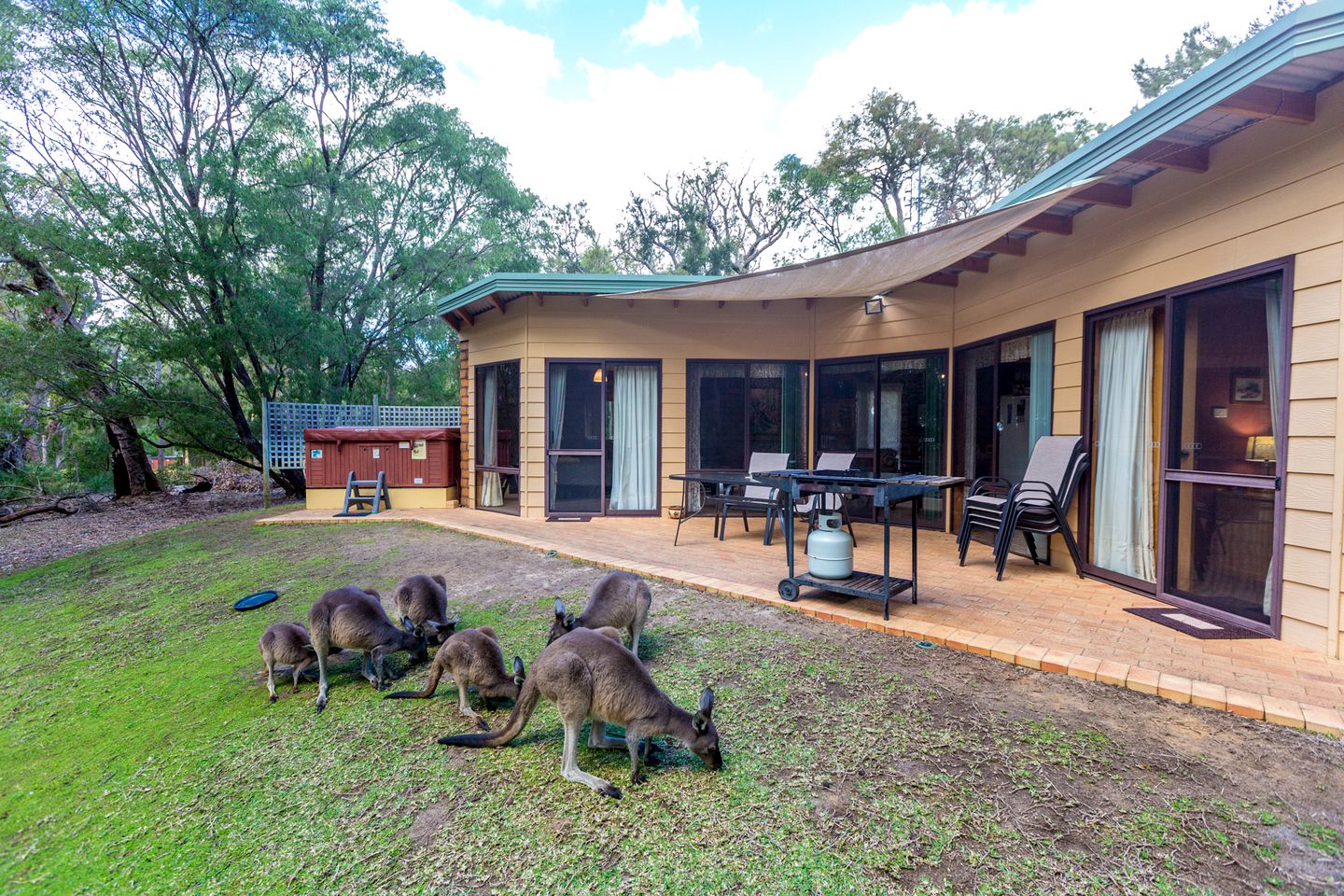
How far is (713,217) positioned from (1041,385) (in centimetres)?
1430

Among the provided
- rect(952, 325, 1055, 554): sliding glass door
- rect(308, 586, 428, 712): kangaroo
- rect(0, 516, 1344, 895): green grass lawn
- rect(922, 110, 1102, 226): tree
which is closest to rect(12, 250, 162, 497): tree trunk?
rect(0, 516, 1344, 895): green grass lawn

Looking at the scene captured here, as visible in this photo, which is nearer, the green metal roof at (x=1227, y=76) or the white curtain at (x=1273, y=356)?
the green metal roof at (x=1227, y=76)

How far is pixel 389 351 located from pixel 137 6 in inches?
271

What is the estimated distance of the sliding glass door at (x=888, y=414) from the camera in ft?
20.4

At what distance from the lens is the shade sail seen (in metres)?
3.63

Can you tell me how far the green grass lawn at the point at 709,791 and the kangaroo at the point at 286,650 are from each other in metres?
0.10

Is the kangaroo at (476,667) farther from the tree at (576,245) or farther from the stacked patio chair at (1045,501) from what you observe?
the tree at (576,245)

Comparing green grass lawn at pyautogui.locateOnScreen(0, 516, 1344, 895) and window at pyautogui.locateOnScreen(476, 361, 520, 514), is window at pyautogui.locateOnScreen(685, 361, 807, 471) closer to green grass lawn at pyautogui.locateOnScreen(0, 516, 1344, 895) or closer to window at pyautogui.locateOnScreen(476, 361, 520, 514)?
window at pyautogui.locateOnScreen(476, 361, 520, 514)

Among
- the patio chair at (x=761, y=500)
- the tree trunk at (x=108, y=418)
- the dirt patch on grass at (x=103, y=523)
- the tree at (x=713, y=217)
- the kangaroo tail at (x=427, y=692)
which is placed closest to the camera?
the kangaroo tail at (x=427, y=692)

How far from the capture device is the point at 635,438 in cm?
717

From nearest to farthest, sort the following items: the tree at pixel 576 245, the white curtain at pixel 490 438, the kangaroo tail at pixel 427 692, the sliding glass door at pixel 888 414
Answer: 1. the kangaroo tail at pixel 427 692
2. the sliding glass door at pixel 888 414
3. the white curtain at pixel 490 438
4. the tree at pixel 576 245

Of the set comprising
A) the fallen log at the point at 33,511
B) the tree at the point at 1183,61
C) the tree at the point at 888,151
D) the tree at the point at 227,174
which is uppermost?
the tree at the point at 1183,61

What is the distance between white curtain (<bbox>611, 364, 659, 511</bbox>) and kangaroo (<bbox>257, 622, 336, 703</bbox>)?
4662 millimetres

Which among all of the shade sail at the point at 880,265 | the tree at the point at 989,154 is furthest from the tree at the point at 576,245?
the shade sail at the point at 880,265
